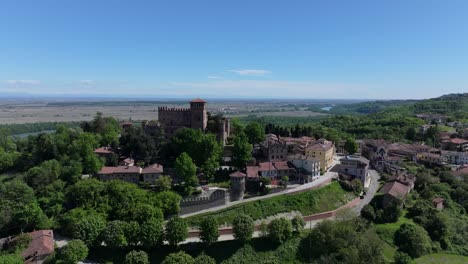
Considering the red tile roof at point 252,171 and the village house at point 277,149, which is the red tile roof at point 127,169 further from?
the village house at point 277,149

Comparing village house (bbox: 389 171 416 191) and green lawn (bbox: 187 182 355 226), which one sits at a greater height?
village house (bbox: 389 171 416 191)

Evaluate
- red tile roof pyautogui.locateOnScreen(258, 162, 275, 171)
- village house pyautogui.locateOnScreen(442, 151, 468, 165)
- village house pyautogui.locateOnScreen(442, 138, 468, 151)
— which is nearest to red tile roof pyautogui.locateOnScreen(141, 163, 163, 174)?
red tile roof pyautogui.locateOnScreen(258, 162, 275, 171)

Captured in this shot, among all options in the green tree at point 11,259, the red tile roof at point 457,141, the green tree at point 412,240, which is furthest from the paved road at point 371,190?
the green tree at point 11,259

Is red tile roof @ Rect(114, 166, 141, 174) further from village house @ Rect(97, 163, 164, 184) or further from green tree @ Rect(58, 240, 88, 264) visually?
green tree @ Rect(58, 240, 88, 264)

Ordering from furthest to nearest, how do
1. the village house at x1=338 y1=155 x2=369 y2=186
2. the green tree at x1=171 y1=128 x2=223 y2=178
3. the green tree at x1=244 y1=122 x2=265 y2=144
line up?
the green tree at x1=244 y1=122 x2=265 y2=144
the village house at x1=338 y1=155 x2=369 y2=186
the green tree at x1=171 y1=128 x2=223 y2=178

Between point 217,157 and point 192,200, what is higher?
point 217,157

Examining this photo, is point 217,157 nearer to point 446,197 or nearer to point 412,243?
point 412,243

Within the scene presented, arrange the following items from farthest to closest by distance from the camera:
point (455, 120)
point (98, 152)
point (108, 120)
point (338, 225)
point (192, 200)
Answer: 1. point (455, 120)
2. point (108, 120)
3. point (98, 152)
4. point (192, 200)
5. point (338, 225)

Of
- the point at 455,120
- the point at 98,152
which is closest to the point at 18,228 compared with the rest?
the point at 98,152
